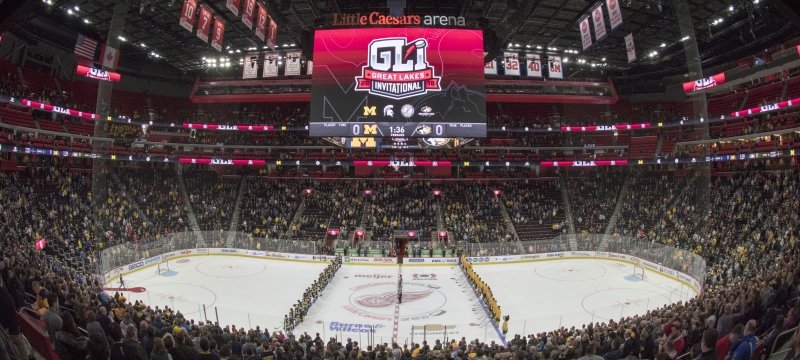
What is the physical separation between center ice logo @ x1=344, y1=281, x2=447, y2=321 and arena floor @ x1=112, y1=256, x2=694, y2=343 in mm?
43

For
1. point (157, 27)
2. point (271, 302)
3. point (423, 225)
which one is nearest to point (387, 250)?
point (423, 225)

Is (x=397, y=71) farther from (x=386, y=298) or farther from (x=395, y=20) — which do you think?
(x=386, y=298)

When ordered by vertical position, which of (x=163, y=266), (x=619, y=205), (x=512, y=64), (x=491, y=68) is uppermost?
(x=512, y=64)

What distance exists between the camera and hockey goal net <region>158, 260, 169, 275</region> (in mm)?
26308

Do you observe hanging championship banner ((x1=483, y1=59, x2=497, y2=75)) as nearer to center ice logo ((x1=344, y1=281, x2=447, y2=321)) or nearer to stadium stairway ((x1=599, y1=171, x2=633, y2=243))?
stadium stairway ((x1=599, y1=171, x2=633, y2=243))

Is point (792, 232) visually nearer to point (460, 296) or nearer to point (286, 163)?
point (460, 296)

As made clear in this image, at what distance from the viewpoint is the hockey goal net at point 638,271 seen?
25.6m

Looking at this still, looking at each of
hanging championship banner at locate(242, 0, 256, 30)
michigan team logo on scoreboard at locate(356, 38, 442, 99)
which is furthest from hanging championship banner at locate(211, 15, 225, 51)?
michigan team logo on scoreboard at locate(356, 38, 442, 99)

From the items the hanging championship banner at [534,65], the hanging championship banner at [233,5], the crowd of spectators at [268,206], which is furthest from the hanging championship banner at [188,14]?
the hanging championship banner at [534,65]

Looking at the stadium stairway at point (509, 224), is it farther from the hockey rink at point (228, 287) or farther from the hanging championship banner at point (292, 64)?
the hanging championship banner at point (292, 64)

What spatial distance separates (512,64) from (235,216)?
2365cm

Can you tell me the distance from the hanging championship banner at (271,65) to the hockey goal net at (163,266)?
44.1ft

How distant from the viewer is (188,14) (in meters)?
16.1

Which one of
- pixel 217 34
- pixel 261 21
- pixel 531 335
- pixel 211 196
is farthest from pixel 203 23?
pixel 211 196
